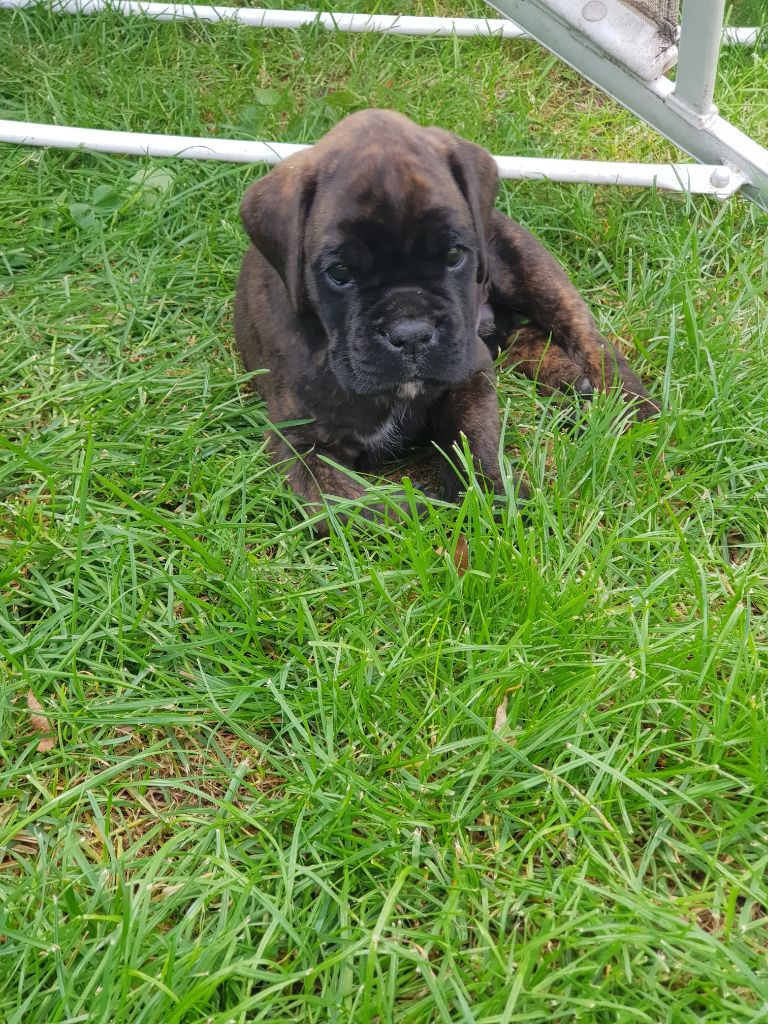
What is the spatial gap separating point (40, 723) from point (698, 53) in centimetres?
359

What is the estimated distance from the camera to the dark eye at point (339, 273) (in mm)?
3535

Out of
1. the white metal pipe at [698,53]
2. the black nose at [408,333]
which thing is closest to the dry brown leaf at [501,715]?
the black nose at [408,333]

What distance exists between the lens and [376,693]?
116 inches

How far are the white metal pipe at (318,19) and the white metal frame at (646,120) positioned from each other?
3.95 feet

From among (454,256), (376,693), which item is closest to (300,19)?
(454,256)

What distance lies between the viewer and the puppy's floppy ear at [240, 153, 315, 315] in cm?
360

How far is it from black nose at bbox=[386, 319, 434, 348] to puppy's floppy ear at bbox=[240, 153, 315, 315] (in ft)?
1.29

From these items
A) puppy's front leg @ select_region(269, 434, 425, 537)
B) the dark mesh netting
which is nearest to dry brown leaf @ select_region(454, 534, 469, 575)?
puppy's front leg @ select_region(269, 434, 425, 537)

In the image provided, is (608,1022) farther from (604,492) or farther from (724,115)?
(724,115)

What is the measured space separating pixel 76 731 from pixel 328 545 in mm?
1022

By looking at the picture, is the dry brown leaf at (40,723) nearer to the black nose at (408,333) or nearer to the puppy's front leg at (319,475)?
the puppy's front leg at (319,475)

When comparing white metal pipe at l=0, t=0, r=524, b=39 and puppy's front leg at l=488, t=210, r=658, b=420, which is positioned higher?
white metal pipe at l=0, t=0, r=524, b=39

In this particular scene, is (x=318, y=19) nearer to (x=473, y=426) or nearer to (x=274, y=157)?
(x=274, y=157)

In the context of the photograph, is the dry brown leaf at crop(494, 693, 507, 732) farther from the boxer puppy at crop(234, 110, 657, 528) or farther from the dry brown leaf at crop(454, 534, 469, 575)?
the boxer puppy at crop(234, 110, 657, 528)
